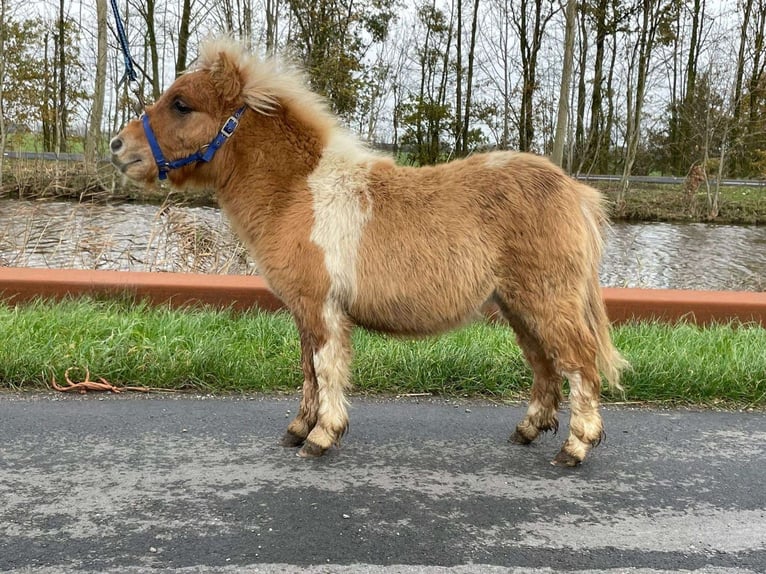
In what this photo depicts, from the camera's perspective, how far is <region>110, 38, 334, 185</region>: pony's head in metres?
3.66

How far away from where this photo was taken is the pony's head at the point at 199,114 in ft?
12.0

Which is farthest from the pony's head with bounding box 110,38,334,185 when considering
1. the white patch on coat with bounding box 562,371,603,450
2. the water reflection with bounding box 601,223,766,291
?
the water reflection with bounding box 601,223,766,291

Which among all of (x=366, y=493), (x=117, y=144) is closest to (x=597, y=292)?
(x=366, y=493)

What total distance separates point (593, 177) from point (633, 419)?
93.7 ft

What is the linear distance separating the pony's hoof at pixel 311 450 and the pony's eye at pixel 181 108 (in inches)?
77.0

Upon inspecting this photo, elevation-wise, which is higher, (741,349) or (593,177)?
(593,177)

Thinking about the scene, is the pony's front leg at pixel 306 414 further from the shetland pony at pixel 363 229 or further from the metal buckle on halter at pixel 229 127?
the metal buckle on halter at pixel 229 127

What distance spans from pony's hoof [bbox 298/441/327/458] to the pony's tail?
5.45 ft

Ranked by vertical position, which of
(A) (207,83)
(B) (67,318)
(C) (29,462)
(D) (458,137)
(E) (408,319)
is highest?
(D) (458,137)

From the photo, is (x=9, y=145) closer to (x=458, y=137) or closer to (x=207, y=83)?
(x=458, y=137)

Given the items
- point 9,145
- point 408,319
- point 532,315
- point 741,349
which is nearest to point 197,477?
point 408,319

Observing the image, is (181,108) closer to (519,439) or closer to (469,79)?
(519,439)

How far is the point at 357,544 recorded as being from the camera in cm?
268

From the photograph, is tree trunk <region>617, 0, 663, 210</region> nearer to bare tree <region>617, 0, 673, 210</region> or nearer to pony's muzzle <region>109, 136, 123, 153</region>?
bare tree <region>617, 0, 673, 210</region>
